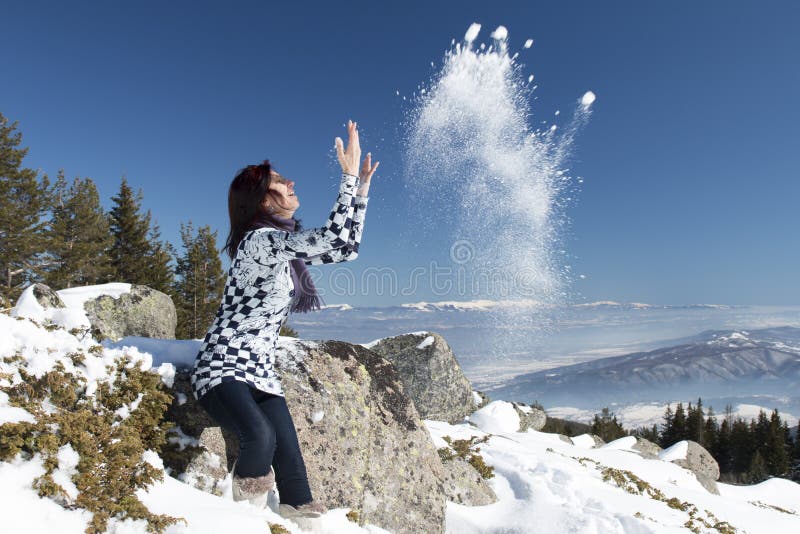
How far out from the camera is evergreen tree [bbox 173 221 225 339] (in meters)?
42.1

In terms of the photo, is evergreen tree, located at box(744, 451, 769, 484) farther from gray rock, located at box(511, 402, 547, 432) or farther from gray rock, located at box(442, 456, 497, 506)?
gray rock, located at box(442, 456, 497, 506)

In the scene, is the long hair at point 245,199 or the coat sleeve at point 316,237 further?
the long hair at point 245,199

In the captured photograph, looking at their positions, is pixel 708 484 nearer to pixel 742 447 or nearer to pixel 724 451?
pixel 742 447

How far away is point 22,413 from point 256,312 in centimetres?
163

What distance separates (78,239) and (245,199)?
1501 inches

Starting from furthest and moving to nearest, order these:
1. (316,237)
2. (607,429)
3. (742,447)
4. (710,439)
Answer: (710,439)
(607,429)
(742,447)
(316,237)

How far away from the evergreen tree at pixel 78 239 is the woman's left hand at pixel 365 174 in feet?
111

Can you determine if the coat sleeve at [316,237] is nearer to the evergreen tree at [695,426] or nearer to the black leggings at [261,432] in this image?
the black leggings at [261,432]

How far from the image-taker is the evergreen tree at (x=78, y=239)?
31734mm

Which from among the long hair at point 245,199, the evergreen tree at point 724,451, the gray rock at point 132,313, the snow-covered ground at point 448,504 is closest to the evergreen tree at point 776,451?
the evergreen tree at point 724,451

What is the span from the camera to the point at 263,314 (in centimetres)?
398

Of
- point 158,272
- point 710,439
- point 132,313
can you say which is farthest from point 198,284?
point 710,439

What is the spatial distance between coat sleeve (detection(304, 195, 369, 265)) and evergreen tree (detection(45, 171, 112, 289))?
33950mm

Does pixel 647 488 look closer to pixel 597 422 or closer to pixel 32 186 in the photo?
pixel 32 186
